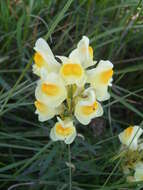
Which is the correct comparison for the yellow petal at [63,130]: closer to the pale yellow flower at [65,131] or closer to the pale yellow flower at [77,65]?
the pale yellow flower at [65,131]

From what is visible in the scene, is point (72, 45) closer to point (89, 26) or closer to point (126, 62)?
point (89, 26)

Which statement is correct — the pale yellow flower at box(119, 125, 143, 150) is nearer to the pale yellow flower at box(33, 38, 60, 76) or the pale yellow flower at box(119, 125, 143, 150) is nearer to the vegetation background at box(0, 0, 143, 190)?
the vegetation background at box(0, 0, 143, 190)

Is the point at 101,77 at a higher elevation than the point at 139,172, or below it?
higher

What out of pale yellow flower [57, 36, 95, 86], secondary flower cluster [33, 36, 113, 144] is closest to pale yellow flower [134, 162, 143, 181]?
secondary flower cluster [33, 36, 113, 144]

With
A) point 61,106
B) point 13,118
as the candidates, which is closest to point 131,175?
point 61,106

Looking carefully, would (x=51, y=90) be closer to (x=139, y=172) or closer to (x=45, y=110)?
(x=45, y=110)

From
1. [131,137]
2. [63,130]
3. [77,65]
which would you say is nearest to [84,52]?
[77,65]
